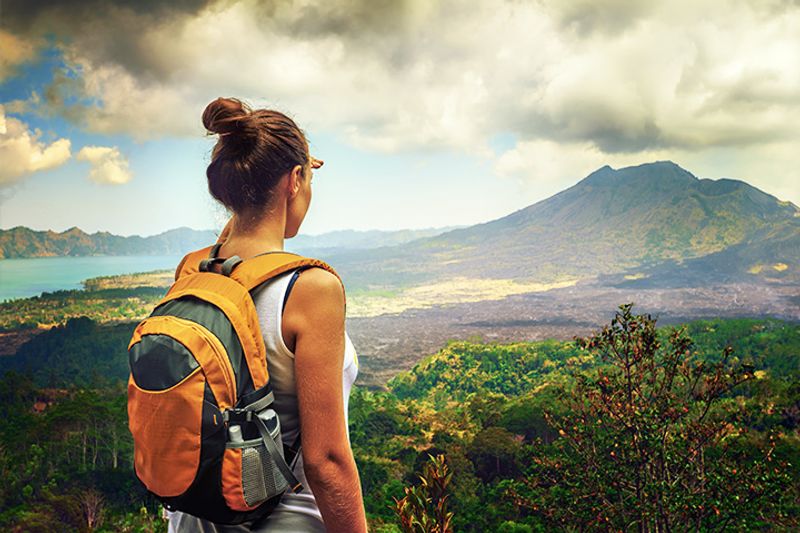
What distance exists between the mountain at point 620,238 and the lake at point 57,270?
105 ft

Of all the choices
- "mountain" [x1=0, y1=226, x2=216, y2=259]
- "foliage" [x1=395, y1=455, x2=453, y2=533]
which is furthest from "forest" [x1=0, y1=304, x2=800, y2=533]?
"mountain" [x1=0, y1=226, x2=216, y2=259]

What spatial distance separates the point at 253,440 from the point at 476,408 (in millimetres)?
25027

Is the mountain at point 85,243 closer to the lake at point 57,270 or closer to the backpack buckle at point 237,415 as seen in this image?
the lake at point 57,270

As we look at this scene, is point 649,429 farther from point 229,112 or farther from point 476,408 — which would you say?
point 476,408

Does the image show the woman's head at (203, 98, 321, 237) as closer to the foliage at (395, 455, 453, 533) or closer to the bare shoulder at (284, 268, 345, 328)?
the bare shoulder at (284, 268, 345, 328)

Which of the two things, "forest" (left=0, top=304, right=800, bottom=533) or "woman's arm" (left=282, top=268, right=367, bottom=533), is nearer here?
"woman's arm" (left=282, top=268, right=367, bottom=533)

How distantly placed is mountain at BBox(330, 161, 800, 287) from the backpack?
254ft

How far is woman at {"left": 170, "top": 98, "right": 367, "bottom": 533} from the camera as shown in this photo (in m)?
0.62

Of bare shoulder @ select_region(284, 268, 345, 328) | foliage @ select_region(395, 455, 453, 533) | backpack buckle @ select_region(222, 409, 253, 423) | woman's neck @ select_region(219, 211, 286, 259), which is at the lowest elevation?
foliage @ select_region(395, 455, 453, 533)

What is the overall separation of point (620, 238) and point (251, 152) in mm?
93431

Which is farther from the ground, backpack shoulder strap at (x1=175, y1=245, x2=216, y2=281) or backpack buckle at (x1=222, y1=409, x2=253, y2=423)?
backpack shoulder strap at (x1=175, y1=245, x2=216, y2=281)

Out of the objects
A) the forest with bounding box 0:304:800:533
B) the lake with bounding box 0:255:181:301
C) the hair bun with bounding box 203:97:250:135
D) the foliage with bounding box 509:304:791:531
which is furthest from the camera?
the lake with bounding box 0:255:181:301

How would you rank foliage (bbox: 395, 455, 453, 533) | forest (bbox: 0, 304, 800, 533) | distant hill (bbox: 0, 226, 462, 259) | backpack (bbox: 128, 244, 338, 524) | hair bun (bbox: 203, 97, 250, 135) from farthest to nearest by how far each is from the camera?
distant hill (bbox: 0, 226, 462, 259) < forest (bbox: 0, 304, 800, 533) < foliage (bbox: 395, 455, 453, 533) < hair bun (bbox: 203, 97, 250, 135) < backpack (bbox: 128, 244, 338, 524)

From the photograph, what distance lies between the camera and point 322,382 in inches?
24.5
